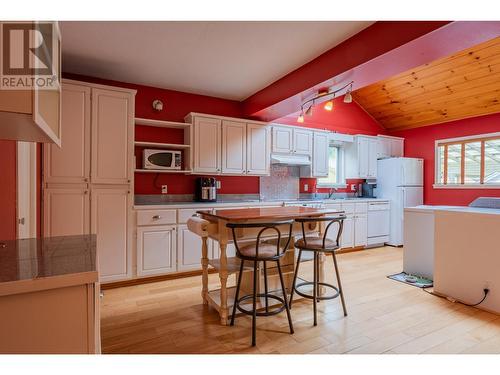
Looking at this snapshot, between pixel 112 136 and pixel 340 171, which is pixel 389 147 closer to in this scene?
pixel 340 171

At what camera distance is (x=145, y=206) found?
333 cm

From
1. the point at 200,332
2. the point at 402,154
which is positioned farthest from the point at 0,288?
the point at 402,154

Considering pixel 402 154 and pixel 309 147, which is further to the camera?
pixel 402 154

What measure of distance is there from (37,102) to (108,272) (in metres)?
2.63

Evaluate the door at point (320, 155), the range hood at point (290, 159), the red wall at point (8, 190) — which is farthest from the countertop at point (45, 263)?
the door at point (320, 155)

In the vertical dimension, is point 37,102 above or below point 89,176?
above

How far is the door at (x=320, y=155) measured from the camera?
16.2 feet

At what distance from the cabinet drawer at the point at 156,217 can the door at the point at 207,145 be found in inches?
29.6

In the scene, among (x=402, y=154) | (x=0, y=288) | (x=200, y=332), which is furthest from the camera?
(x=402, y=154)

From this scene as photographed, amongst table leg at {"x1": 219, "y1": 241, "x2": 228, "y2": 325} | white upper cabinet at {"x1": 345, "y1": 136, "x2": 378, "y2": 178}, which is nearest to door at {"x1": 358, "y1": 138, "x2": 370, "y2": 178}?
white upper cabinet at {"x1": 345, "y1": 136, "x2": 378, "y2": 178}

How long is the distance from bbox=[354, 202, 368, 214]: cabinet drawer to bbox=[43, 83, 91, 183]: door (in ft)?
13.9

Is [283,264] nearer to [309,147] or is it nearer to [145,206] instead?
[145,206]

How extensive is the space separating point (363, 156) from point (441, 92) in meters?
1.64

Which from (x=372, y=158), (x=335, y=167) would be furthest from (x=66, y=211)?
(x=372, y=158)
